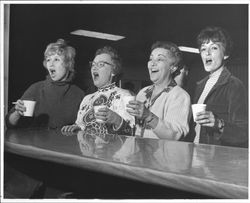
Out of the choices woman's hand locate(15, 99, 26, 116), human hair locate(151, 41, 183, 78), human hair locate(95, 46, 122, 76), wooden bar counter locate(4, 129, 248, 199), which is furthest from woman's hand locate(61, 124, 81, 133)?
human hair locate(151, 41, 183, 78)

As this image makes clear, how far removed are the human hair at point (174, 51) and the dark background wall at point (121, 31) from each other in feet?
0.08

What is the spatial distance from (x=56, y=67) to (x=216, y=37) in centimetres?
87

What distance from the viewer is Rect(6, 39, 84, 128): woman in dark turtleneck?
204 cm

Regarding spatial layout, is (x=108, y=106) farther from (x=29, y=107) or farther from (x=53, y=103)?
(x=29, y=107)

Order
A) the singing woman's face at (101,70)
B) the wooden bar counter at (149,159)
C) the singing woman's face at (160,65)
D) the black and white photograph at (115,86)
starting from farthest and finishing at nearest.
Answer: the singing woman's face at (101,70), the singing woman's face at (160,65), the black and white photograph at (115,86), the wooden bar counter at (149,159)

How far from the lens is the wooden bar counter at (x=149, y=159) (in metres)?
0.99

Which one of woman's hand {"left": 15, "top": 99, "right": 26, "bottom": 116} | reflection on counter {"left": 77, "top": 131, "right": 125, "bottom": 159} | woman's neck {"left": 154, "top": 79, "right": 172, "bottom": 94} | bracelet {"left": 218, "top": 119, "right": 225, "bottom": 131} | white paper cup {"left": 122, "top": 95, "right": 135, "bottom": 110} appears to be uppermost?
woman's neck {"left": 154, "top": 79, "right": 172, "bottom": 94}

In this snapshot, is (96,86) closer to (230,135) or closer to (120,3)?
(120,3)

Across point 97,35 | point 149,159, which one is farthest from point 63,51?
point 149,159

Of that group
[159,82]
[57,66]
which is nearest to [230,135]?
[159,82]

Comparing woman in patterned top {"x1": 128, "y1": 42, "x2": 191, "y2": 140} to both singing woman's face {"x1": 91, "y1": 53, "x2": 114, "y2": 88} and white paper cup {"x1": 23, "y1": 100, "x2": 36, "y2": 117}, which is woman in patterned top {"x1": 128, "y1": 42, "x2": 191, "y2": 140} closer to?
singing woman's face {"x1": 91, "y1": 53, "x2": 114, "y2": 88}

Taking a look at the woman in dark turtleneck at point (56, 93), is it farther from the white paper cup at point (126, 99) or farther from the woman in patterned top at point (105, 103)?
the white paper cup at point (126, 99)

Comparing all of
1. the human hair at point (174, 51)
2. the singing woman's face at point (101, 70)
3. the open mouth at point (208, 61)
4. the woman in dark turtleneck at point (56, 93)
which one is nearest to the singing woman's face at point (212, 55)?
the open mouth at point (208, 61)

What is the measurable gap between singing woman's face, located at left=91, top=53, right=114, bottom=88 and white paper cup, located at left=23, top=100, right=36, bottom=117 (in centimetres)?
35
